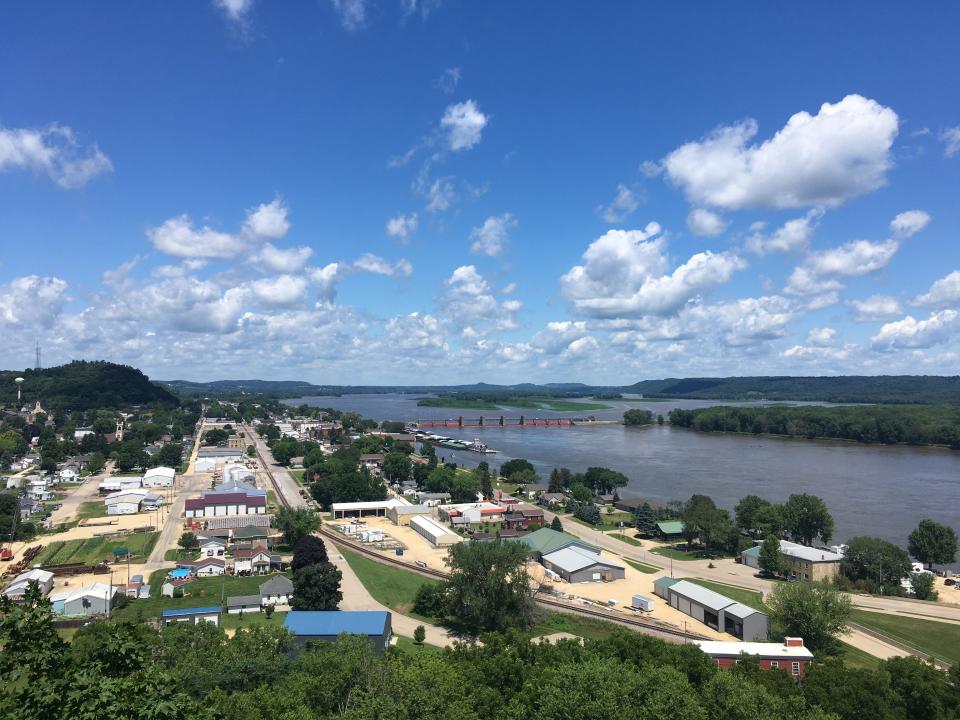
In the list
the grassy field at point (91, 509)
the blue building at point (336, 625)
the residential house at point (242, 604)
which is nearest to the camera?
the blue building at point (336, 625)

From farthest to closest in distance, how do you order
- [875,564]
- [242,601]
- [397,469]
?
1. [397,469]
2. [875,564]
3. [242,601]

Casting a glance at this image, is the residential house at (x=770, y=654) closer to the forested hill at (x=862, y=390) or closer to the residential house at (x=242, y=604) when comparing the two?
the residential house at (x=242, y=604)

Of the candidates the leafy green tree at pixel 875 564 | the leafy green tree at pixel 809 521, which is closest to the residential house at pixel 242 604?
the leafy green tree at pixel 875 564

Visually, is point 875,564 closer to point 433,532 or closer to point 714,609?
point 714,609

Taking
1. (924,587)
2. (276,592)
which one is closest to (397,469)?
(276,592)

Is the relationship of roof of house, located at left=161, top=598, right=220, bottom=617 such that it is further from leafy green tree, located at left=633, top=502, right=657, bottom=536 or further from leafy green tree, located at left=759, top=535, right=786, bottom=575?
leafy green tree, located at left=633, top=502, right=657, bottom=536

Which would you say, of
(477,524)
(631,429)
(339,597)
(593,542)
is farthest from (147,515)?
(631,429)
